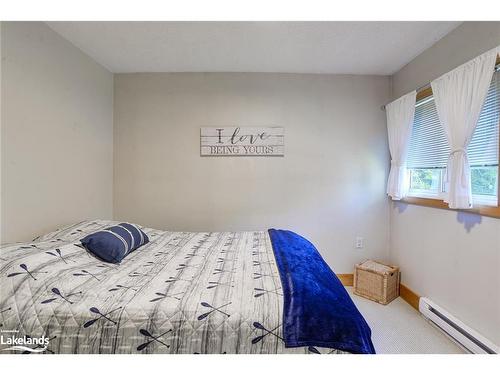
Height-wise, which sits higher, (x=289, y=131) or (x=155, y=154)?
(x=289, y=131)

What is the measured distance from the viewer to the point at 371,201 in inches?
97.7

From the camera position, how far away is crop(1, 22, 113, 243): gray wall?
4.63 feet

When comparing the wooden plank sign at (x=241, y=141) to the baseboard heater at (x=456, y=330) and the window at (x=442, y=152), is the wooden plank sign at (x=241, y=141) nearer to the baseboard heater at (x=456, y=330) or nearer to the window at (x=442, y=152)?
the window at (x=442, y=152)

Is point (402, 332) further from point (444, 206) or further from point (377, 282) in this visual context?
point (444, 206)

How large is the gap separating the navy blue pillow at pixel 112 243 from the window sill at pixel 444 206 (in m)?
2.43

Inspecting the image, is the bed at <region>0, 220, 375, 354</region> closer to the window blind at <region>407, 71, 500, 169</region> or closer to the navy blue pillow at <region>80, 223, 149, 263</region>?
the navy blue pillow at <region>80, 223, 149, 263</region>

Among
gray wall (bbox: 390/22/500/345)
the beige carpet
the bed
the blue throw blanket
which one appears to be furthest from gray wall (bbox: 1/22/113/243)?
gray wall (bbox: 390/22/500/345)

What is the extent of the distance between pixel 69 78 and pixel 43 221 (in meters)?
1.23

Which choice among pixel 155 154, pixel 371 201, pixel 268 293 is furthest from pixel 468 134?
pixel 155 154

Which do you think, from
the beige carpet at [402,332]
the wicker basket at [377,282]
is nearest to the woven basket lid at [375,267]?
the wicker basket at [377,282]

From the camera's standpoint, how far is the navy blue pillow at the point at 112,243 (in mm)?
1376
